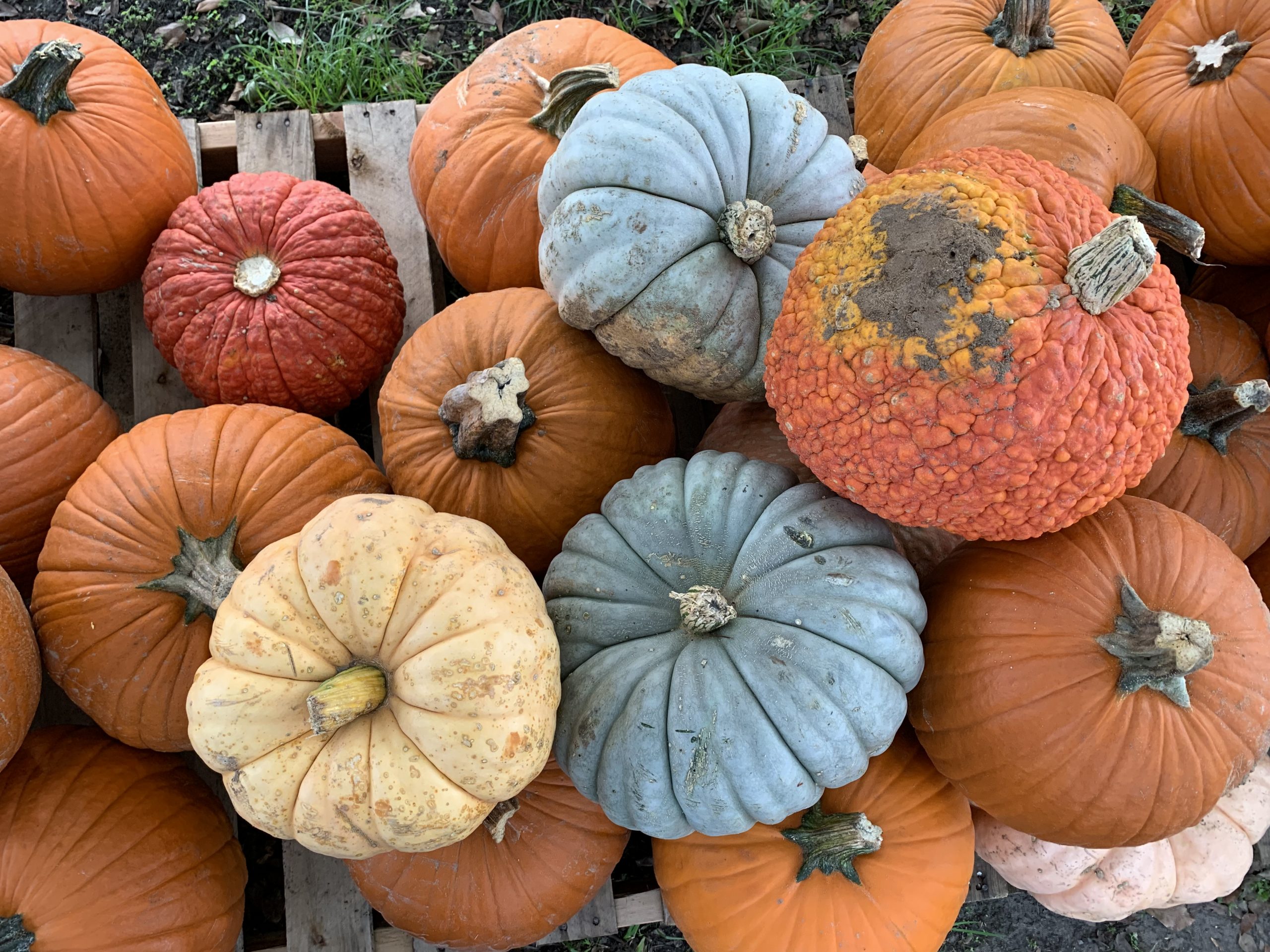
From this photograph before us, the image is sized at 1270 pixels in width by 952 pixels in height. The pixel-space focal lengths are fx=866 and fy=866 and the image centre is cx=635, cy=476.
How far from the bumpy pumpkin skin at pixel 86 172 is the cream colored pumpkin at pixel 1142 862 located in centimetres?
308

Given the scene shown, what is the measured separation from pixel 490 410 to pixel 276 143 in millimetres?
1674

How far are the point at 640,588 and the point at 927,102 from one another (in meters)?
1.94

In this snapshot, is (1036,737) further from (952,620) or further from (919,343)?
(919,343)

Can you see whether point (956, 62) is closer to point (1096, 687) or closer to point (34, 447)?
point (1096, 687)

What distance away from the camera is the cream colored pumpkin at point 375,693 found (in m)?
1.58

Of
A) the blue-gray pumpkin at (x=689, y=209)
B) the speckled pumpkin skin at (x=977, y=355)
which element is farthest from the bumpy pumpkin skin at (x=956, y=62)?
the speckled pumpkin skin at (x=977, y=355)

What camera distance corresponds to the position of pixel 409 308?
3.00 metres

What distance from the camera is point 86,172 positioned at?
2.44 metres

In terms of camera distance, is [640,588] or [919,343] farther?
[640,588]

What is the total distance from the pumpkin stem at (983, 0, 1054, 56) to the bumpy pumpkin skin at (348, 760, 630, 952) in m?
2.58

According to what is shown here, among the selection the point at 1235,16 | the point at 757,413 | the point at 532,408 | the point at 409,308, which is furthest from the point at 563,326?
the point at 1235,16

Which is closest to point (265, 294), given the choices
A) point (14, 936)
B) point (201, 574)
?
point (201, 574)

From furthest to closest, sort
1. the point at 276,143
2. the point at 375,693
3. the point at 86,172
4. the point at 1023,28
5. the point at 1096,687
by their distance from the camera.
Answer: the point at 276,143, the point at 1023,28, the point at 86,172, the point at 1096,687, the point at 375,693

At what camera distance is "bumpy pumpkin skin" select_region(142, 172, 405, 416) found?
2469 millimetres
